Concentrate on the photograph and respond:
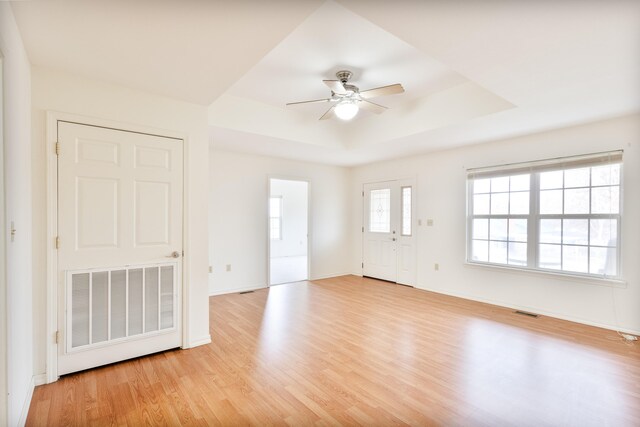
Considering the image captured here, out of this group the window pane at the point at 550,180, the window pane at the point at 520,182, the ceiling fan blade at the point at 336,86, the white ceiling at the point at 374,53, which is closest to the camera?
the white ceiling at the point at 374,53

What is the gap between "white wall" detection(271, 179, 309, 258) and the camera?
9.67 metres

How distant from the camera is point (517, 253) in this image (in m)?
4.28

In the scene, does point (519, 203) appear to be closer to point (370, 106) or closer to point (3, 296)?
point (370, 106)

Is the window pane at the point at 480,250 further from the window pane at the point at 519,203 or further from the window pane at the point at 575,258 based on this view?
the window pane at the point at 575,258

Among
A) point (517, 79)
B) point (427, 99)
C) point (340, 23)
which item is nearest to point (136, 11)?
point (340, 23)

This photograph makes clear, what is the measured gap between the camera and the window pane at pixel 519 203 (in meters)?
4.21

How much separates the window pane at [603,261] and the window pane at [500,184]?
1.25 m

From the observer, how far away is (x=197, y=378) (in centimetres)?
242

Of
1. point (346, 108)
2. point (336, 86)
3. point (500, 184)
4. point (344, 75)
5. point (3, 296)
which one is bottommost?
point (3, 296)

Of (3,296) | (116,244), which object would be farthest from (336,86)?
(3,296)

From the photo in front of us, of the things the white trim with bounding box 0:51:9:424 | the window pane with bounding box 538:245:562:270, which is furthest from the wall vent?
the white trim with bounding box 0:51:9:424

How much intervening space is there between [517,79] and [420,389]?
2.54m

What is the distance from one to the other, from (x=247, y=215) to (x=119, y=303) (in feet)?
9.34

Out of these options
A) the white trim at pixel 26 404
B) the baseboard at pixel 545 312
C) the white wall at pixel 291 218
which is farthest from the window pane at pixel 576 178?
the white wall at pixel 291 218
